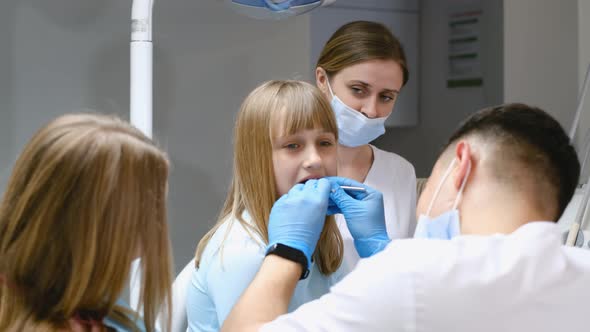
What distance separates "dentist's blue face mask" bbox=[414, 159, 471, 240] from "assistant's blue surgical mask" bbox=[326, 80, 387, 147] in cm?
73

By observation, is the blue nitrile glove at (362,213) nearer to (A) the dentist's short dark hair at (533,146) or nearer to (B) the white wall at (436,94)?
(A) the dentist's short dark hair at (533,146)

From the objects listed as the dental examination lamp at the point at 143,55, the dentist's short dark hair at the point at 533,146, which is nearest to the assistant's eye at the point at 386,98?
the dental examination lamp at the point at 143,55

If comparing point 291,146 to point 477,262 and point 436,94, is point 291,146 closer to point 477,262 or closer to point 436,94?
point 477,262

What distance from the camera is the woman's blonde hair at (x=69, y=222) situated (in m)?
0.97

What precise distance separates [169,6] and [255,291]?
1450mm

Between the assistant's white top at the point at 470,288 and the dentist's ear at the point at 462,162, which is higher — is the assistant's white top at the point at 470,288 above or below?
below

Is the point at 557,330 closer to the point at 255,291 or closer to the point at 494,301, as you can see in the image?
the point at 494,301

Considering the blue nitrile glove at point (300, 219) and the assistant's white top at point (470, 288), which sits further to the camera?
the blue nitrile glove at point (300, 219)

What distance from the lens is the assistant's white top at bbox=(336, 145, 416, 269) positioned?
6.61ft

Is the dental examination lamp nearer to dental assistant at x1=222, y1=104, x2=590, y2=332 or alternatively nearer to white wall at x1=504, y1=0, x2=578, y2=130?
dental assistant at x1=222, y1=104, x2=590, y2=332

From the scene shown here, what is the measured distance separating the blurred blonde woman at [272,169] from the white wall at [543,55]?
6.82ft

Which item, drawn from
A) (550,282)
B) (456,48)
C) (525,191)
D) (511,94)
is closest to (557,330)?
(550,282)

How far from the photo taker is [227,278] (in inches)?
54.4

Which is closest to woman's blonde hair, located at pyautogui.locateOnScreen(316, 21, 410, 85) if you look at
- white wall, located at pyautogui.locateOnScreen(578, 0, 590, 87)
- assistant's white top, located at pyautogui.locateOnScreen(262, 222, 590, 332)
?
assistant's white top, located at pyautogui.locateOnScreen(262, 222, 590, 332)
